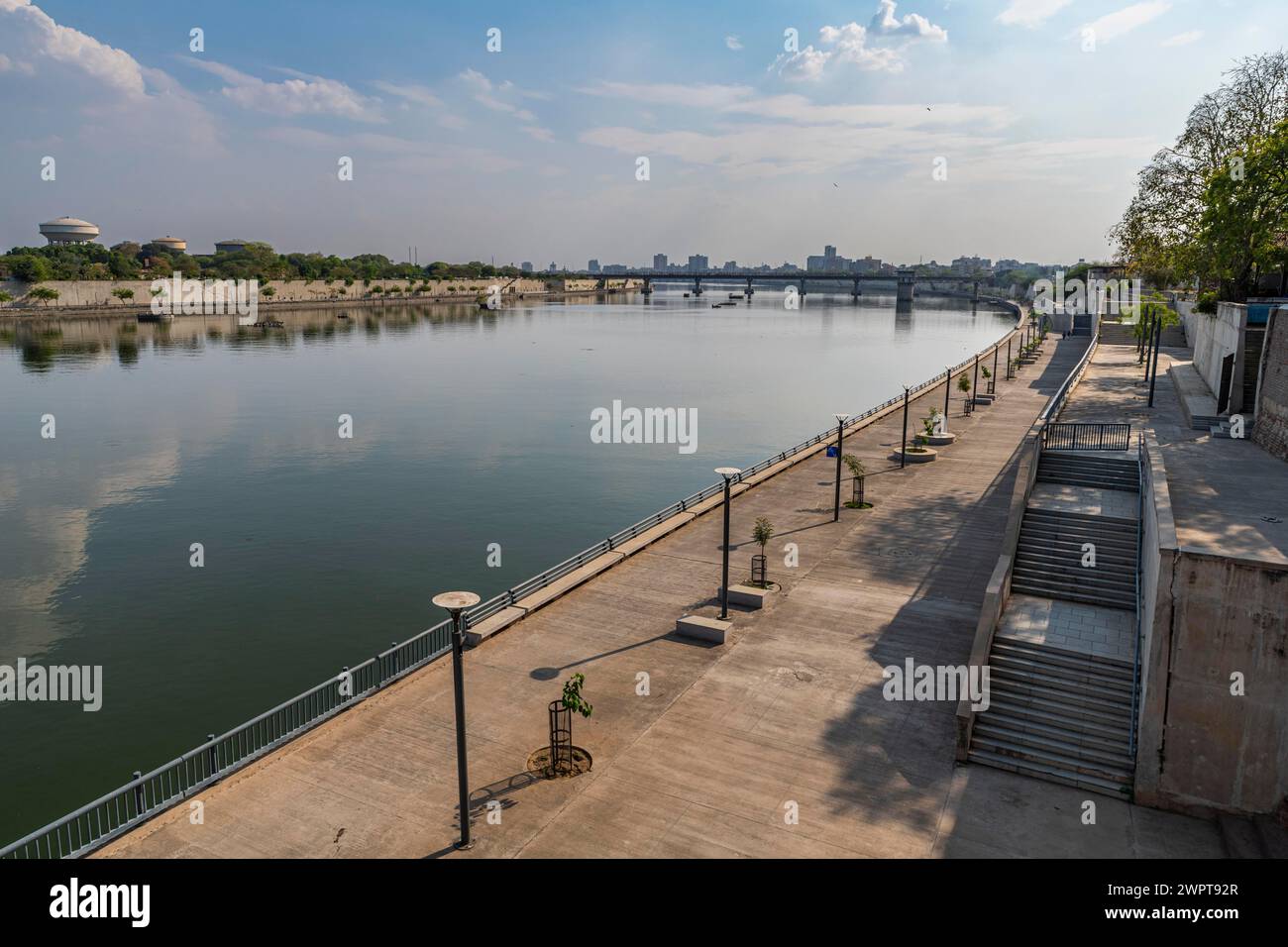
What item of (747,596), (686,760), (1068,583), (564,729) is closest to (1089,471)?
(1068,583)

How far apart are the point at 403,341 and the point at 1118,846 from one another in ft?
356

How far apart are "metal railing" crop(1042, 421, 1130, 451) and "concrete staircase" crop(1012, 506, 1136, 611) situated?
5.20m

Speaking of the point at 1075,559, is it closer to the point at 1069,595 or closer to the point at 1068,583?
the point at 1068,583

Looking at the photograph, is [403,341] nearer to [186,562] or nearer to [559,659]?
[186,562]

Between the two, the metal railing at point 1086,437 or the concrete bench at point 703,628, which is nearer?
the concrete bench at point 703,628

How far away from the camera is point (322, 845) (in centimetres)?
1178

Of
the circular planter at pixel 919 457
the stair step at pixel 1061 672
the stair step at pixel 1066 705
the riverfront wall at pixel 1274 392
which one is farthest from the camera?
the circular planter at pixel 919 457

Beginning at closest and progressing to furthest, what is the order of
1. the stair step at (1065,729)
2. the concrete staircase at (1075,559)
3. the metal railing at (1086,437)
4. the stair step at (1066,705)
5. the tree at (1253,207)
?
1. the stair step at (1065,729)
2. the stair step at (1066,705)
3. the concrete staircase at (1075,559)
4. the metal railing at (1086,437)
5. the tree at (1253,207)

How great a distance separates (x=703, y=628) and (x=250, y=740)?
10.4m

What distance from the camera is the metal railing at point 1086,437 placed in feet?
83.7

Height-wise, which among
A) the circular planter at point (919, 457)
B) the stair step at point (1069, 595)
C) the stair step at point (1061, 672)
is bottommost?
the stair step at point (1061, 672)

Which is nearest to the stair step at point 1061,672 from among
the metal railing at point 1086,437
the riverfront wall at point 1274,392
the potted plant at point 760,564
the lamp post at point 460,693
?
the potted plant at point 760,564

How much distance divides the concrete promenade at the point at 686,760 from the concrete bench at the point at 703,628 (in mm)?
286

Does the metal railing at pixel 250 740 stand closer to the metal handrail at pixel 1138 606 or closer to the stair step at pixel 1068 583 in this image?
the stair step at pixel 1068 583
